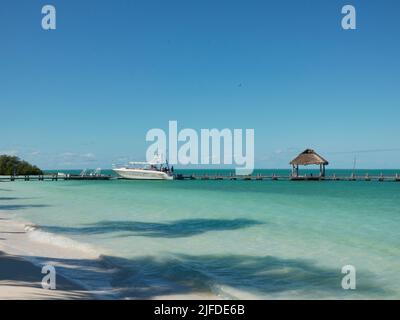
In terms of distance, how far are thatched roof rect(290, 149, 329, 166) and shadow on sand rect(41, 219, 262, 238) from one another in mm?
47668

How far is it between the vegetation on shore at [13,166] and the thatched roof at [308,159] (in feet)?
191

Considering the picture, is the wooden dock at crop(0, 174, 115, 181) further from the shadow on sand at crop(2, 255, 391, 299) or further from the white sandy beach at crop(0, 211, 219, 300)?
the shadow on sand at crop(2, 255, 391, 299)

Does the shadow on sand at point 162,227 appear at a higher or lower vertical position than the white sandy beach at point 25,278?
lower

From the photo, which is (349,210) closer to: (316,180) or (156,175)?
(316,180)

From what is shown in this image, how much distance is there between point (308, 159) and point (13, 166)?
62.9 m

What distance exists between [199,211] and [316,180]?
5229 cm

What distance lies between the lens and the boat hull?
273 ft

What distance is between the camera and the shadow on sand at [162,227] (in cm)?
1706

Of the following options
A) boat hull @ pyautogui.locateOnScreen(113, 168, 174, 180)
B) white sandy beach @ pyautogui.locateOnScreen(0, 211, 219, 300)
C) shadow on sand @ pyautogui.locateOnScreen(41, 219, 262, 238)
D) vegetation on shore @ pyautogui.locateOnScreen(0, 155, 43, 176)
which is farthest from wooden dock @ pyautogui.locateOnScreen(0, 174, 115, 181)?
white sandy beach @ pyautogui.locateOnScreen(0, 211, 219, 300)

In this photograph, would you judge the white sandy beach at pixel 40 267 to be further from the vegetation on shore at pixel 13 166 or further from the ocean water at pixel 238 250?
the vegetation on shore at pixel 13 166

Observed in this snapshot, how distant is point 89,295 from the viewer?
7953 mm

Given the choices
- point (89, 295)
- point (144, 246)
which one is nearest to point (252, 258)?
point (144, 246)

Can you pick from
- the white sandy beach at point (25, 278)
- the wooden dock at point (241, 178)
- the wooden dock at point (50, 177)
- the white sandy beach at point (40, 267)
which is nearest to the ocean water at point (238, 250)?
the white sandy beach at point (40, 267)

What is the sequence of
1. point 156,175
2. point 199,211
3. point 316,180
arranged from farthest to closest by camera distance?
point 156,175
point 316,180
point 199,211
